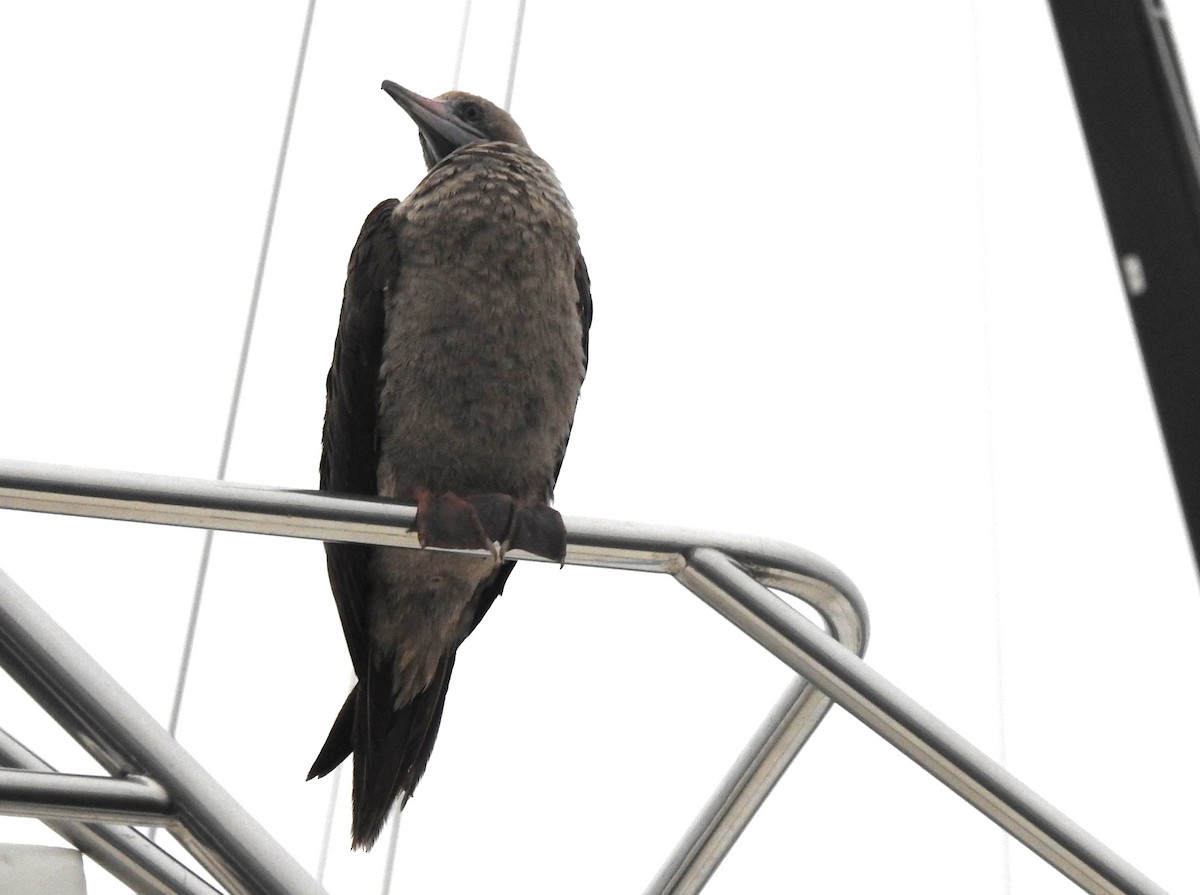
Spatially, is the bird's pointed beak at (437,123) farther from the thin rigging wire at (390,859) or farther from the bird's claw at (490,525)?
the thin rigging wire at (390,859)

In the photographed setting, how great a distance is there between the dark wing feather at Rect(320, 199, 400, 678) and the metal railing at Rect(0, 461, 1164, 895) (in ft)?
2.19

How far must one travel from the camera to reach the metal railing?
69cm

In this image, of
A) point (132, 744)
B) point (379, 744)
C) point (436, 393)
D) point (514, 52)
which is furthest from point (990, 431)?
point (132, 744)

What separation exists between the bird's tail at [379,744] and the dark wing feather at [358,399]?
0.09m

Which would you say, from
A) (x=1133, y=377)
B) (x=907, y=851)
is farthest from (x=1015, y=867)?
(x=1133, y=377)

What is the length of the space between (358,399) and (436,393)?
4.7 inches

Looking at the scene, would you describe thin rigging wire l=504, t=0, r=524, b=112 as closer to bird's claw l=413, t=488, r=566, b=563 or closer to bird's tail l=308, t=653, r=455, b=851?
bird's tail l=308, t=653, r=455, b=851

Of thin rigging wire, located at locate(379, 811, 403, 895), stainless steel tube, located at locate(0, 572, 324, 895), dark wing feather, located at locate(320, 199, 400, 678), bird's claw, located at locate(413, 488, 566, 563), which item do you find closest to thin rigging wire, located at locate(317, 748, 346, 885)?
thin rigging wire, located at locate(379, 811, 403, 895)

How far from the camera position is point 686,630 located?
2760 mm

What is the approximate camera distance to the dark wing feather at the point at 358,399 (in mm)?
1559

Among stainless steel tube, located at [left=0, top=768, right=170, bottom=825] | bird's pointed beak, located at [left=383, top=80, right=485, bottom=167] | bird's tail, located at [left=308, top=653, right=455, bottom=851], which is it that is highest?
bird's pointed beak, located at [left=383, top=80, right=485, bottom=167]

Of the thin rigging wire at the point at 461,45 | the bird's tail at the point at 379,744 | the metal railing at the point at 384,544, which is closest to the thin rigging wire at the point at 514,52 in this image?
the thin rigging wire at the point at 461,45

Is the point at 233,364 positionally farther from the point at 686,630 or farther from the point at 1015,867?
the point at 1015,867

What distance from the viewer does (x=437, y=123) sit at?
1.98 metres
